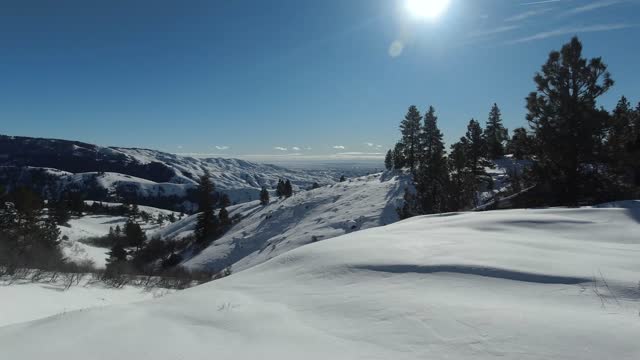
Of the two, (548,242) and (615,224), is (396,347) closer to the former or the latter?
(548,242)

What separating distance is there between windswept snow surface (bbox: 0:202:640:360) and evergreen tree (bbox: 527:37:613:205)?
1133 cm

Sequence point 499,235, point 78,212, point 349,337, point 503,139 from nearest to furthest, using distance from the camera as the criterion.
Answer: point 349,337, point 499,235, point 503,139, point 78,212

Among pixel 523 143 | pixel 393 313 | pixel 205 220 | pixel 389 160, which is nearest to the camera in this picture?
pixel 393 313

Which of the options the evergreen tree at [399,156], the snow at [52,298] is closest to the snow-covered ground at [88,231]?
the evergreen tree at [399,156]

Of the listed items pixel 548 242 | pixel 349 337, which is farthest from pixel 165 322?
pixel 548 242

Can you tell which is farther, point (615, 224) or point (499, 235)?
point (615, 224)

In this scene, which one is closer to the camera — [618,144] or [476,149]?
[618,144]

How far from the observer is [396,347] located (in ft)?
11.9

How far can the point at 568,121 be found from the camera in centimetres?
1748

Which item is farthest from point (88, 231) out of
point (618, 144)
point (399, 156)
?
point (618, 144)

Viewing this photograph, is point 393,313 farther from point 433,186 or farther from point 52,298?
point 433,186

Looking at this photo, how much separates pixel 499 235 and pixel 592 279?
4.14 m

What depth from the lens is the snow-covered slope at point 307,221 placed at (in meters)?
51.7

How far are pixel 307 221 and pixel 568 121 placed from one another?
46136 millimetres
